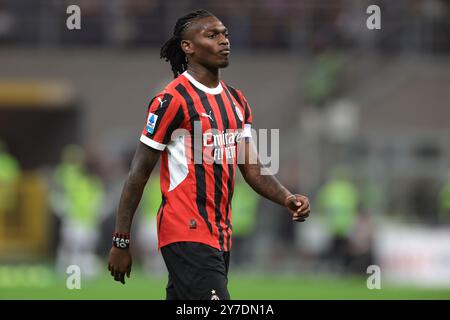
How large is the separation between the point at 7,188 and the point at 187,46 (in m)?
17.1

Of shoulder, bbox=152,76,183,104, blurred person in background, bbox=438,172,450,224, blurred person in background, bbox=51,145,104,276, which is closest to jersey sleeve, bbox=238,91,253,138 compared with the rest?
shoulder, bbox=152,76,183,104

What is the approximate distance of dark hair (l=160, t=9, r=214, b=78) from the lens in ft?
22.2

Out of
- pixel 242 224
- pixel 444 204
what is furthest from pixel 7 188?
pixel 444 204

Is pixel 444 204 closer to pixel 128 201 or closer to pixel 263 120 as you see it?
pixel 263 120

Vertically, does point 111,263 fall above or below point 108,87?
below

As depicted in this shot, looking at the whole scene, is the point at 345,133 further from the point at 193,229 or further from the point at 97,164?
the point at 193,229

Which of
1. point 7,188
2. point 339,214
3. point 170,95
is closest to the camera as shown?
point 170,95

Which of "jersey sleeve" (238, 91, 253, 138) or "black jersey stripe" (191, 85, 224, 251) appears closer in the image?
"black jersey stripe" (191, 85, 224, 251)

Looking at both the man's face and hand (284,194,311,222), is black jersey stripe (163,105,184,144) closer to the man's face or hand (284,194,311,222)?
the man's face

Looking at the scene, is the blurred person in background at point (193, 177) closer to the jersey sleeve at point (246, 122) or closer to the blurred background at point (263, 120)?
the jersey sleeve at point (246, 122)

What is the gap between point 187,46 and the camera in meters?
6.71

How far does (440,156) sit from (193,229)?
18.1 m

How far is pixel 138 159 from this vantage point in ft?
21.4
